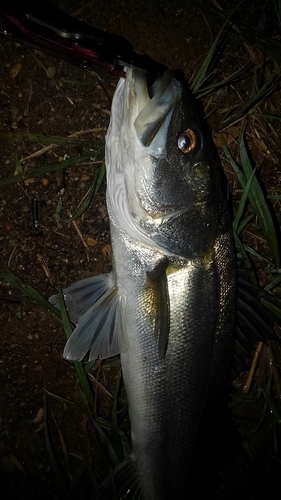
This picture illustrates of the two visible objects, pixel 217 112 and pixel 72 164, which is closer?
pixel 72 164

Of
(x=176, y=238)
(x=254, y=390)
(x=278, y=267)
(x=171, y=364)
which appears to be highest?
(x=176, y=238)

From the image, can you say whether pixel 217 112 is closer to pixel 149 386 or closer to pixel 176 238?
pixel 176 238

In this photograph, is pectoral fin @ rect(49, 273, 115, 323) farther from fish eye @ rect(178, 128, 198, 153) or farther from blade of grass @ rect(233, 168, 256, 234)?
blade of grass @ rect(233, 168, 256, 234)

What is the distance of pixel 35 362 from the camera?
104 inches

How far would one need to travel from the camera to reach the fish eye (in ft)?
6.45

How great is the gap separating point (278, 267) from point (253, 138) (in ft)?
3.14

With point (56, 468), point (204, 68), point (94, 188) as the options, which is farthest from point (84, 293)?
point (204, 68)

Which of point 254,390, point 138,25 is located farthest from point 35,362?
point 138,25

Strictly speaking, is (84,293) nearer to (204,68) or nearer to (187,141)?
(187,141)

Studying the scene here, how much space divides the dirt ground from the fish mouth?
798 mm

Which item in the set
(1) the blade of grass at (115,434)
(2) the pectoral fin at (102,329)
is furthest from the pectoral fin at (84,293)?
(1) the blade of grass at (115,434)

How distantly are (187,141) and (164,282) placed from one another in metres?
0.73

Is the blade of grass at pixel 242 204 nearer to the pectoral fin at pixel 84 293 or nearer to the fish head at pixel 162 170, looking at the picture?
the fish head at pixel 162 170

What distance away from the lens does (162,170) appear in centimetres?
195
